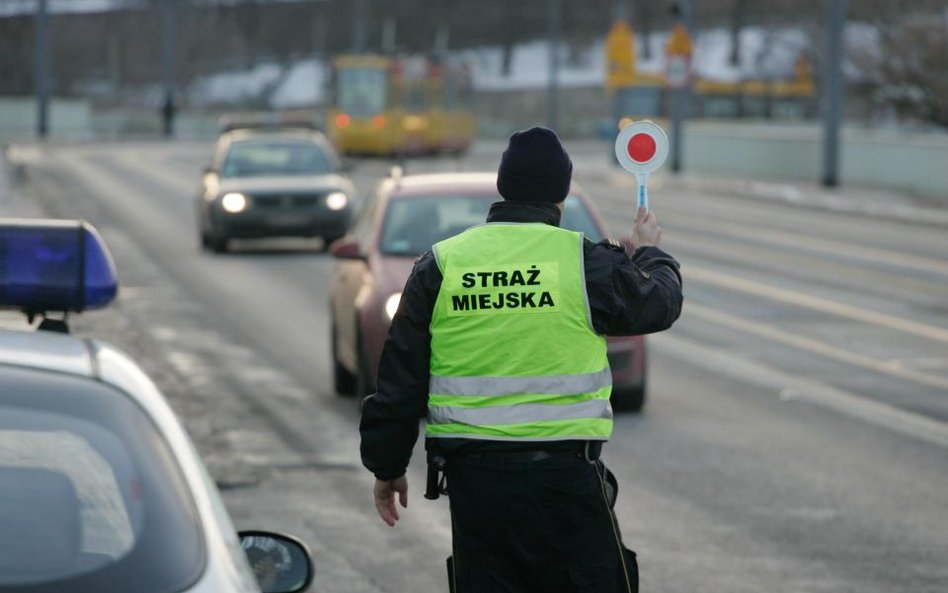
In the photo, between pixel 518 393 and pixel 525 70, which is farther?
pixel 525 70

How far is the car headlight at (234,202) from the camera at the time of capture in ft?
86.2

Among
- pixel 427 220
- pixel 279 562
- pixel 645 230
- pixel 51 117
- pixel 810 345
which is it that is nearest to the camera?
pixel 279 562

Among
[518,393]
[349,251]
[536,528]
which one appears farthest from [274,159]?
[536,528]

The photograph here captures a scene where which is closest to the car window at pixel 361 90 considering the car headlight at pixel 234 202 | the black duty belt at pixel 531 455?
the car headlight at pixel 234 202

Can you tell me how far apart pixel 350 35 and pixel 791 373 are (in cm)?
12303

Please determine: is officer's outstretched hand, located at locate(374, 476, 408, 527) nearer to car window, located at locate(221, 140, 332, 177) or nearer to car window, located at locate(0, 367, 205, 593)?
car window, located at locate(0, 367, 205, 593)

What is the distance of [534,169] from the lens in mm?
5191

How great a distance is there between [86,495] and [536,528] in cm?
152

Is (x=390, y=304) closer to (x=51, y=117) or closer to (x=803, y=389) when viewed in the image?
Answer: (x=803, y=389)

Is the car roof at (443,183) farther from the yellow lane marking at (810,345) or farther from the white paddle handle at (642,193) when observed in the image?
the white paddle handle at (642,193)

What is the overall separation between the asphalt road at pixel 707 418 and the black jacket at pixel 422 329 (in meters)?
3.12

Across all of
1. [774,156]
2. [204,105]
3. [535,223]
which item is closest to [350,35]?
[204,105]

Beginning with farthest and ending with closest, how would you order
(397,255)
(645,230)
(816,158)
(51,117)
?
(51,117), (816,158), (397,255), (645,230)

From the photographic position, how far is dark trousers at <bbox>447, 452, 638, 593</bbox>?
4926 millimetres
